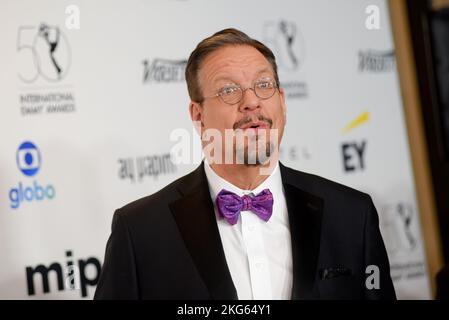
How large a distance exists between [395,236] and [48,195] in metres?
1.49

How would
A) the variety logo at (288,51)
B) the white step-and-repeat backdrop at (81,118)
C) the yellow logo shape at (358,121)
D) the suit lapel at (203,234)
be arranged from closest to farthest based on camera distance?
1. the suit lapel at (203,234)
2. the white step-and-repeat backdrop at (81,118)
3. the variety logo at (288,51)
4. the yellow logo shape at (358,121)

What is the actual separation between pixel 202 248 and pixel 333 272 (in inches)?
14.7

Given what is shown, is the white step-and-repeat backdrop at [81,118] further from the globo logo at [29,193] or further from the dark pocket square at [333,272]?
the dark pocket square at [333,272]

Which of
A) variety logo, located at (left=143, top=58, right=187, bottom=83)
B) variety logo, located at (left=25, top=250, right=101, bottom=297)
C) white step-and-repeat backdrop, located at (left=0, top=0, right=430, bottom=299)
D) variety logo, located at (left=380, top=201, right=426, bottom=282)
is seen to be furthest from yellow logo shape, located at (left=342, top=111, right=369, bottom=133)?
variety logo, located at (left=25, top=250, right=101, bottom=297)

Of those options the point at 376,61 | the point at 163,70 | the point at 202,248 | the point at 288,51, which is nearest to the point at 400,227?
the point at 376,61

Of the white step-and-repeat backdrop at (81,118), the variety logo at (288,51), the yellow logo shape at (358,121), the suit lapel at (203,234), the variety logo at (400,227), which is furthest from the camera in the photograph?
the variety logo at (400,227)

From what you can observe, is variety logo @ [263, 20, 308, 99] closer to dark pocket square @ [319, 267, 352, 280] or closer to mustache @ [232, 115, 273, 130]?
mustache @ [232, 115, 273, 130]

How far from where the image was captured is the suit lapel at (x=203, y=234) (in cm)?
181

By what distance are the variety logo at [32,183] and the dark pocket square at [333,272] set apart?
0.98 metres

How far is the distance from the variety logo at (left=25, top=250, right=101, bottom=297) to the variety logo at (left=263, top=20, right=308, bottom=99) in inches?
37.8

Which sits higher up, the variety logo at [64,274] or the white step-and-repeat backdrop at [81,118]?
the white step-and-repeat backdrop at [81,118]

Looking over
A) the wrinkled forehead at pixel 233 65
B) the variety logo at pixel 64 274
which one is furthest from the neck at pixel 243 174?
the variety logo at pixel 64 274

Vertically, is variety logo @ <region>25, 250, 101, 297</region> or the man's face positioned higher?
the man's face

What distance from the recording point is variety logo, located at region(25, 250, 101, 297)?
231cm
